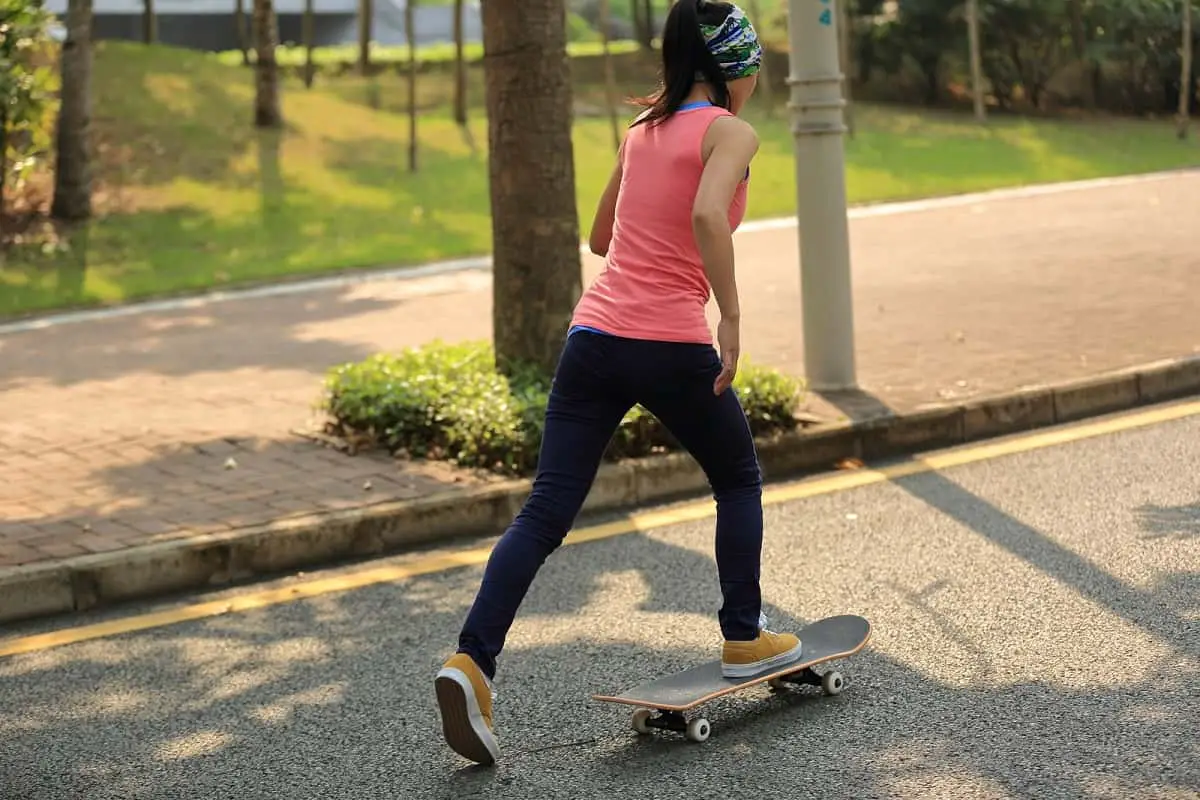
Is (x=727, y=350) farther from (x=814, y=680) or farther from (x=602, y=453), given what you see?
(x=814, y=680)

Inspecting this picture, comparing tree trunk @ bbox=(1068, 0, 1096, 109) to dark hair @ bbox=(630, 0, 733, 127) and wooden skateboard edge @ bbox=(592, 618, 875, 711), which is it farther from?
dark hair @ bbox=(630, 0, 733, 127)

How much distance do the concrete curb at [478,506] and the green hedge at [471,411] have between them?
16 cm

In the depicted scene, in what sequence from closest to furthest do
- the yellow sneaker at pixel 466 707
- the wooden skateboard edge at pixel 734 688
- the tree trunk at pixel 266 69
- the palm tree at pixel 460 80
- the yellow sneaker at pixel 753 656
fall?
the yellow sneaker at pixel 466 707, the wooden skateboard edge at pixel 734 688, the yellow sneaker at pixel 753 656, the tree trunk at pixel 266 69, the palm tree at pixel 460 80

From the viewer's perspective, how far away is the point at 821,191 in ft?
28.5

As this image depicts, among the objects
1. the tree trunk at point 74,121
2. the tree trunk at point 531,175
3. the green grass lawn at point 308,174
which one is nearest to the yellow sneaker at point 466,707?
the tree trunk at point 531,175

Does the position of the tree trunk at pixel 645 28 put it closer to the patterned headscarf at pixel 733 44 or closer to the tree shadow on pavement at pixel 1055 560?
the tree shadow on pavement at pixel 1055 560

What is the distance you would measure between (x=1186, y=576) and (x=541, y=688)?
2.28 metres

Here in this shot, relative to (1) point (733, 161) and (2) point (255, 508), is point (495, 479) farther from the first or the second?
(1) point (733, 161)

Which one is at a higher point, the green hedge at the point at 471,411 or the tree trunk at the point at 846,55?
the tree trunk at the point at 846,55

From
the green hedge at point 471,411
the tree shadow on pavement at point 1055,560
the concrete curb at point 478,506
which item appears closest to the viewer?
the tree shadow on pavement at point 1055,560

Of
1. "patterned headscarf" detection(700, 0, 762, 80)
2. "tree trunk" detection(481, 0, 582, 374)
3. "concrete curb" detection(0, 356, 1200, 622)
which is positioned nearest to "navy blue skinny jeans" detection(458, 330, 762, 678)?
"patterned headscarf" detection(700, 0, 762, 80)

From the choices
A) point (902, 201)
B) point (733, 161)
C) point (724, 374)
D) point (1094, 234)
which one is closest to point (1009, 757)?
point (724, 374)

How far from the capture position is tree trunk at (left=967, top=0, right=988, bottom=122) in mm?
31203

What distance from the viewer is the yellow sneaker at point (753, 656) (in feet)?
15.4
